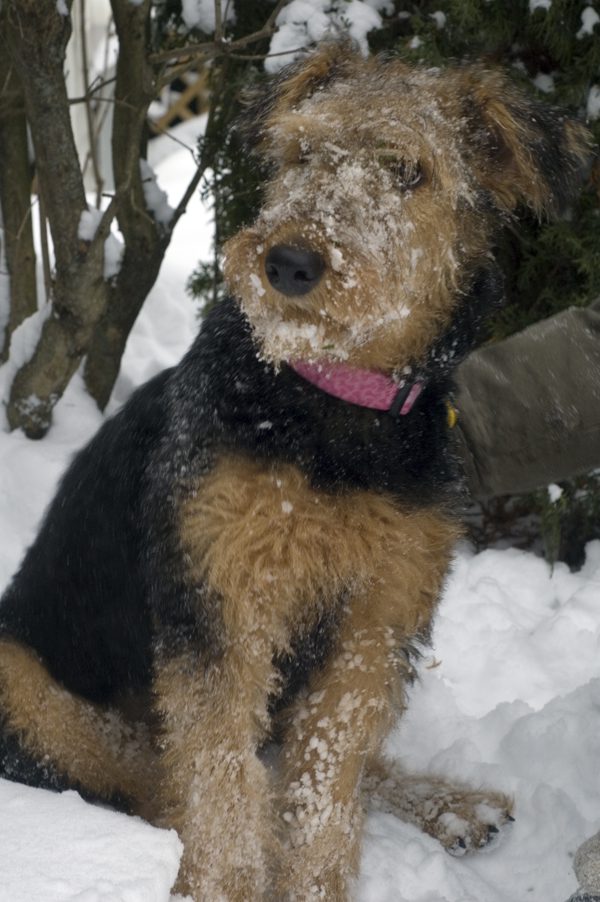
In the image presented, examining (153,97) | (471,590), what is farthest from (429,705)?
(153,97)

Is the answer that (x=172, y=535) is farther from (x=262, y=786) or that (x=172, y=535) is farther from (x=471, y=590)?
(x=471, y=590)

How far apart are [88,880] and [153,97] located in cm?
390

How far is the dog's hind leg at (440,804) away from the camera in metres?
3.29

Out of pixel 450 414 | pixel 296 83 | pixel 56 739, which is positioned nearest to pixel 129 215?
pixel 296 83

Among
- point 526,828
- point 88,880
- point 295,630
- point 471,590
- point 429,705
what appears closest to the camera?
point 88,880

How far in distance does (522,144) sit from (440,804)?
206 cm

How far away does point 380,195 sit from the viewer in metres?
2.56

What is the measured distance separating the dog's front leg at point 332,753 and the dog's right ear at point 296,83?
4.65 ft

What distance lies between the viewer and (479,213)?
2.79 metres

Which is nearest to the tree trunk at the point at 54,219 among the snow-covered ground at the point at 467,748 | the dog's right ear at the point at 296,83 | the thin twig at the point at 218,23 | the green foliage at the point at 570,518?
the snow-covered ground at the point at 467,748

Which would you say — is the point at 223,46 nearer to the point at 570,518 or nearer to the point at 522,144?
the point at 522,144

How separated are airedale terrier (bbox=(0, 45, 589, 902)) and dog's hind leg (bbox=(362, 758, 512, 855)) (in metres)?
0.49

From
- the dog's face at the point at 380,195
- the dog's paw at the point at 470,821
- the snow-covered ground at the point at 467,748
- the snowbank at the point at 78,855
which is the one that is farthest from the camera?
the dog's paw at the point at 470,821

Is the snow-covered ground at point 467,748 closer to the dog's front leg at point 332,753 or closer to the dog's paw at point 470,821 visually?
the dog's paw at point 470,821
